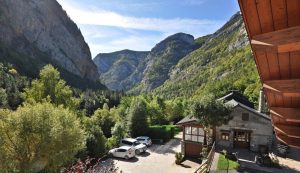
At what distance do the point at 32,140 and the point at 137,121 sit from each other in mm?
25830

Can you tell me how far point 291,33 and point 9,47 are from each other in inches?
6064

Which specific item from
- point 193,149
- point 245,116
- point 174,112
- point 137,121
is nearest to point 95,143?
point 193,149

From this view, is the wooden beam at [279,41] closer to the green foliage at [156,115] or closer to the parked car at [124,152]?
the parked car at [124,152]

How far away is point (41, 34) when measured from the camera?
169875 mm

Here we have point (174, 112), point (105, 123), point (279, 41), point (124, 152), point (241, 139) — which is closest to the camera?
point (279, 41)

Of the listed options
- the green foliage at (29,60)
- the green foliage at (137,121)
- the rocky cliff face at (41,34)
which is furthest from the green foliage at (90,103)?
the rocky cliff face at (41,34)

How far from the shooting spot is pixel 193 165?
1271 inches

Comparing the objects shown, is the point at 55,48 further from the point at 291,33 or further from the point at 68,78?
the point at 291,33

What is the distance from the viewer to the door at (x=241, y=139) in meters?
31.3

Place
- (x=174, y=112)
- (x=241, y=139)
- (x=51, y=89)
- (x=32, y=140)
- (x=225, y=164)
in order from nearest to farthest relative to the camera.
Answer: (x=32, y=140)
(x=225, y=164)
(x=241, y=139)
(x=51, y=89)
(x=174, y=112)

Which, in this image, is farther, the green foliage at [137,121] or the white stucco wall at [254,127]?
the green foliage at [137,121]

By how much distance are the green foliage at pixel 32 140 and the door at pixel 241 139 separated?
1763cm

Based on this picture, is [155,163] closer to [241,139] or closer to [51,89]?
[241,139]

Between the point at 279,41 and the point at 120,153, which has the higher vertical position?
the point at 279,41
